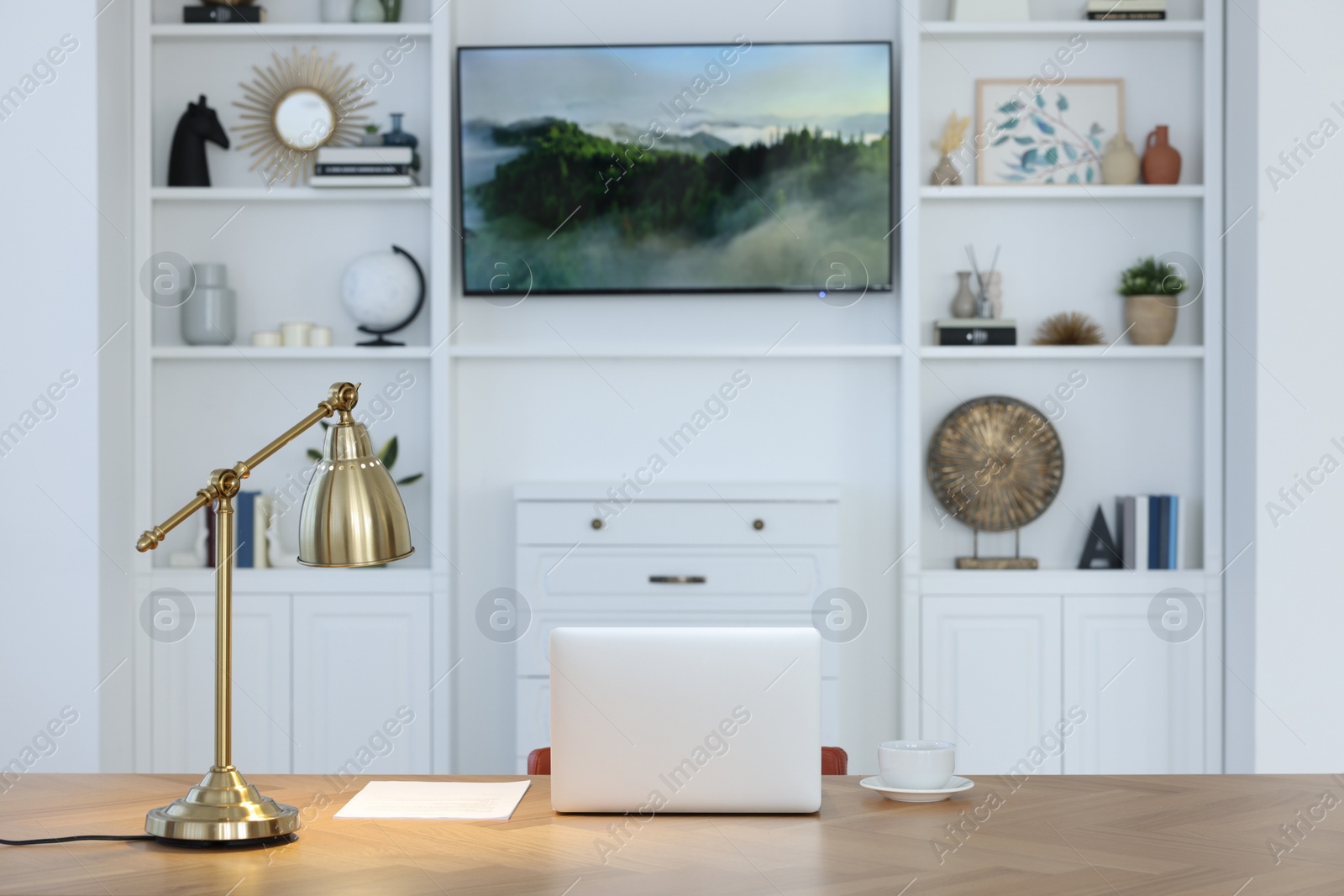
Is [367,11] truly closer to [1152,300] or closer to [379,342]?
[379,342]

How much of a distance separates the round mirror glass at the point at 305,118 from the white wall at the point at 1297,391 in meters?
2.85

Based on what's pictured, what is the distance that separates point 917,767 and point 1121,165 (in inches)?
103

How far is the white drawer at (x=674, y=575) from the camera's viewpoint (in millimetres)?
3508

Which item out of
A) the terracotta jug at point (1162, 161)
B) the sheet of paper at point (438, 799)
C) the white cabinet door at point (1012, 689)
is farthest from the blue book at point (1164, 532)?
the sheet of paper at point (438, 799)

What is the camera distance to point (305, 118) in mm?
3779

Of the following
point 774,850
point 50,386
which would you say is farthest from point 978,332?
point 50,386

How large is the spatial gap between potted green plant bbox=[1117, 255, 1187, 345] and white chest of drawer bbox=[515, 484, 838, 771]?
3.74 ft

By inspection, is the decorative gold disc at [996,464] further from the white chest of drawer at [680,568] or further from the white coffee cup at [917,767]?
the white coffee cup at [917,767]

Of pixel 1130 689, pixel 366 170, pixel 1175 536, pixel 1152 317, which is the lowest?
pixel 1130 689

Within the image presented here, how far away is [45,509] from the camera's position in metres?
3.39

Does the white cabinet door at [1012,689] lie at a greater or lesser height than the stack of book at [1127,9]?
lesser

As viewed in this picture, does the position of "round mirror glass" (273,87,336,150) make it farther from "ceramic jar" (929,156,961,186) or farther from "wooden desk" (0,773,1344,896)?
"wooden desk" (0,773,1344,896)

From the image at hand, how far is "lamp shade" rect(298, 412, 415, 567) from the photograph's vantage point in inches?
59.4

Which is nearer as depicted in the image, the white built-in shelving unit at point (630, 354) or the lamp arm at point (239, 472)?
the lamp arm at point (239, 472)
